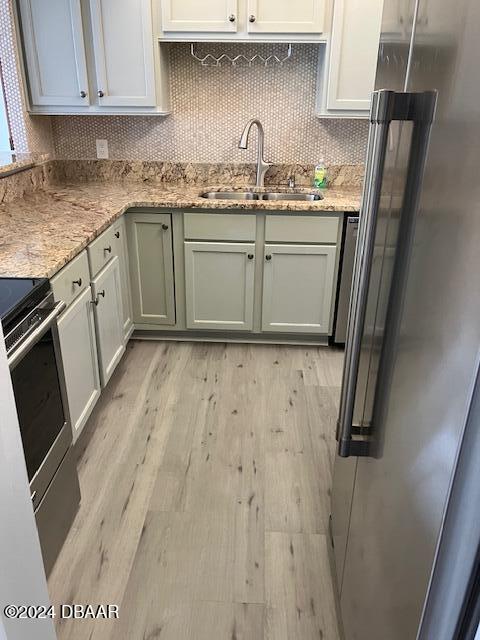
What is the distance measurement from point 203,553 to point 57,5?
2.78m

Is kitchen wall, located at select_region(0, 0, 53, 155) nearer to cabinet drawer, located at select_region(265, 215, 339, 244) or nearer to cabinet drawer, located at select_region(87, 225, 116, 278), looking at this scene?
cabinet drawer, located at select_region(87, 225, 116, 278)

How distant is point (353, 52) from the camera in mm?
2795

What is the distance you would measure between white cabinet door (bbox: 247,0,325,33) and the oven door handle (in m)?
2.00

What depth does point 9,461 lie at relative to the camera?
88cm

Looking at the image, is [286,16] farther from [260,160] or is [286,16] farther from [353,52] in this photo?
[260,160]

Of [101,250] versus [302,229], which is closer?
[101,250]

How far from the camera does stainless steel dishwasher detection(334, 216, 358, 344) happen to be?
9.43ft

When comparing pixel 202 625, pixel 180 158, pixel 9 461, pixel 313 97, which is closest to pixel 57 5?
pixel 180 158

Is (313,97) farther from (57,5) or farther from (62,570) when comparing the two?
(62,570)

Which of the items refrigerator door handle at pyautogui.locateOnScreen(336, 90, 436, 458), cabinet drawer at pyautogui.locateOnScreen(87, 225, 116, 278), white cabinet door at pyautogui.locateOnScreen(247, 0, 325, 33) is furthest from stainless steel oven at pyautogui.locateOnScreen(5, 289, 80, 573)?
white cabinet door at pyautogui.locateOnScreen(247, 0, 325, 33)

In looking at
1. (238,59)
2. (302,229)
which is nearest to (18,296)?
(302,229)

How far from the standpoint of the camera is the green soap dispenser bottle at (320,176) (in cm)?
326

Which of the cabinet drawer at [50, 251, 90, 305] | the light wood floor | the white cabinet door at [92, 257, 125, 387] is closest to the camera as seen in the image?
the light wood floor

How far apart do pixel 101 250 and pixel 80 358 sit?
56 cm
